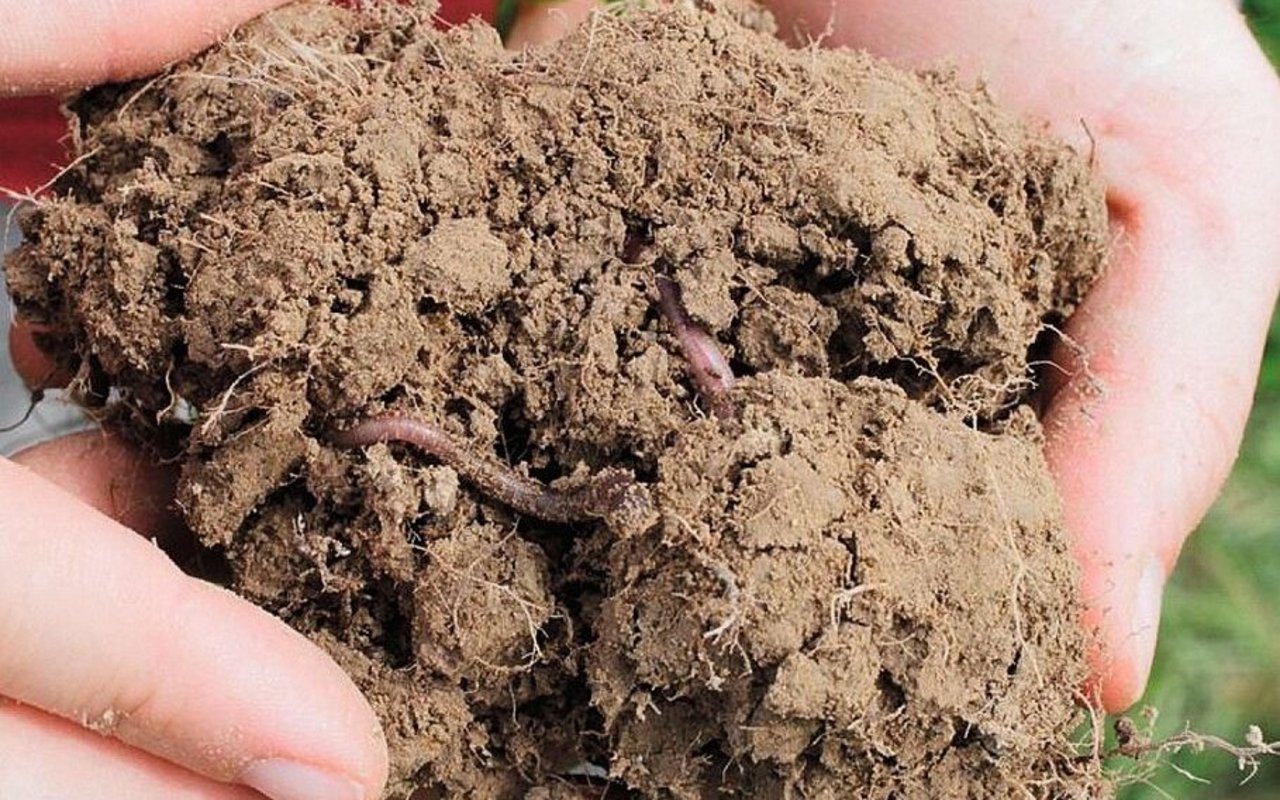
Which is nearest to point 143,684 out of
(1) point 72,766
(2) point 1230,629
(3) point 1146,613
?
(1) point 72,766

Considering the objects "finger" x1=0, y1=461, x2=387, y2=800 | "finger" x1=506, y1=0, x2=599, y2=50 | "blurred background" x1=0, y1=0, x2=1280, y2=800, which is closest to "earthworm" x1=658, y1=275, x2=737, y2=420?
"finger" x1=0, y1=461, x2=387, y2=800

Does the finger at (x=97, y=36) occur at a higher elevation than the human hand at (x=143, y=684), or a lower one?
higher

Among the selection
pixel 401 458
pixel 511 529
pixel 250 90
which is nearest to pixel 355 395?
pixel 401 458

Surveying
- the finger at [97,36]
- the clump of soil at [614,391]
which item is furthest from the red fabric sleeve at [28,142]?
the clump of soil at [614,391]

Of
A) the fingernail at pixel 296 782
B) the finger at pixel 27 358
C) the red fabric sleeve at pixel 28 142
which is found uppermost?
the fingernail at pixel 296 782

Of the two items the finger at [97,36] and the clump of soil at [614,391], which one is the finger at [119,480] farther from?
the finger at [97,36]

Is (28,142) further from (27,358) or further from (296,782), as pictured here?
(296,782)

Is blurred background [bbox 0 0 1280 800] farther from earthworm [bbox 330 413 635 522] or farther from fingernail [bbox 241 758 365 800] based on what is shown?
fingernail [bbox 241 758 365 800]
